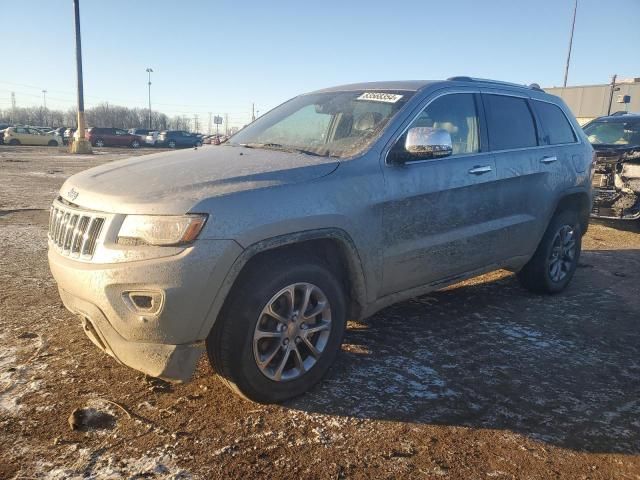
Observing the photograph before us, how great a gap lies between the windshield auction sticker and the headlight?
1.81 meters

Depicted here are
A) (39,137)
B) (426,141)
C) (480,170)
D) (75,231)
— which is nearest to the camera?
(75,231)

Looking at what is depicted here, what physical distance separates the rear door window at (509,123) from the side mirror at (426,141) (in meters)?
1.08

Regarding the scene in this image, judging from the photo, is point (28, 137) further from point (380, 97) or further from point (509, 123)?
point (509, 123)

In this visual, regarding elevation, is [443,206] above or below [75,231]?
above

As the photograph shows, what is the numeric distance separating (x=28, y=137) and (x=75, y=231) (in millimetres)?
40606

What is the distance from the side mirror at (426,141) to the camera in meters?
3.21

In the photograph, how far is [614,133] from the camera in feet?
31.4

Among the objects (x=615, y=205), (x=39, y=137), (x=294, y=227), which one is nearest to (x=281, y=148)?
(x=294, y=227)

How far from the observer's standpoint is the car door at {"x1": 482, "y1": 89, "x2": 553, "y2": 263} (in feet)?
13.7

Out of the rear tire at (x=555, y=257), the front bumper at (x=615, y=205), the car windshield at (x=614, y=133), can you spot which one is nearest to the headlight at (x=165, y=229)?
the rear tire at (x=555, y=257)

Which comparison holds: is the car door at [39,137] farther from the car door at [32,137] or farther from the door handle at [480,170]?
the door handle at [480,170]

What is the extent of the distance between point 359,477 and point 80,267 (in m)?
1.71

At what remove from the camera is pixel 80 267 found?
8.52 feet

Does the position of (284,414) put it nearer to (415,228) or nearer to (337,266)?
(337,266)
